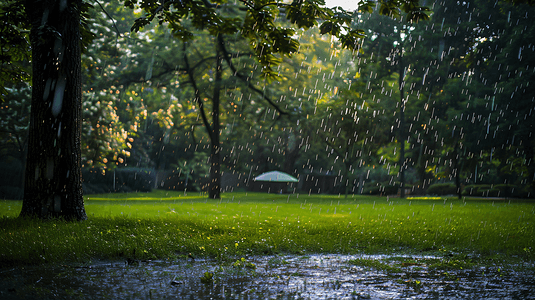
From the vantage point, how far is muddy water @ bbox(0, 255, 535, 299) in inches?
156

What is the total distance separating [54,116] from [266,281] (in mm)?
5523

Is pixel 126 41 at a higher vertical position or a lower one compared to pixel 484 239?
higher

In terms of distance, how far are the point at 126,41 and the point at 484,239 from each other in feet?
69.8

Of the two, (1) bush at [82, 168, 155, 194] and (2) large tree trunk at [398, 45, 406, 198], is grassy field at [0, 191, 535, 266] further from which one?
(1) bush at [82, 168, 155, 194]

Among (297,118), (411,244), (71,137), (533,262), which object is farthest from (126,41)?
(533,262)

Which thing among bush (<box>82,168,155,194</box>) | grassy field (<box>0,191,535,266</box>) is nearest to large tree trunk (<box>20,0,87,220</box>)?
grassy field (<box>0,191,535,266</box>)

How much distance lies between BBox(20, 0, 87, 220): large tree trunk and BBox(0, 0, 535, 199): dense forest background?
28.2 ft

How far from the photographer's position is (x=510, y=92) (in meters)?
22.2

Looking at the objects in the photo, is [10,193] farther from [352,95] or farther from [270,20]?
[270,20]

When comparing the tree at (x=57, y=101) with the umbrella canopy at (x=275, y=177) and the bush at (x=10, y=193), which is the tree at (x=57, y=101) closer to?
the bush at (x=10, y=193)

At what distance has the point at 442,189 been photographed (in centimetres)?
4084

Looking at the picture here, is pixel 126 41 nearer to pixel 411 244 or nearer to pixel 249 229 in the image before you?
pixel 249 229

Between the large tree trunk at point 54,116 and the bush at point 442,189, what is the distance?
125 feet

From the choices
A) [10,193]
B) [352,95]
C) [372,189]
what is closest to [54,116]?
[352,95]
